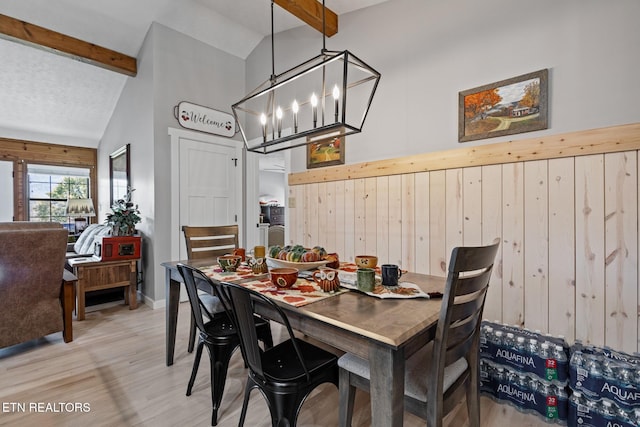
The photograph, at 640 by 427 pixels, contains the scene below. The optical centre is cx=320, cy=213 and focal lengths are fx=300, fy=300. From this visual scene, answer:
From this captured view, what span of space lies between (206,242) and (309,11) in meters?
2.22

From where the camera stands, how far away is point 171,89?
3.61 meters

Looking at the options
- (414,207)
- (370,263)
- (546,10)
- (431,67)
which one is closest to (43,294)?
(370,263)

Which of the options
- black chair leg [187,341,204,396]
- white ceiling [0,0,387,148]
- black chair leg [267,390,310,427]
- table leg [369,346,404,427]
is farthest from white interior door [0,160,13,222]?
table leg [369,346,404,427]

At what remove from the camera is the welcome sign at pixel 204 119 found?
3.68m

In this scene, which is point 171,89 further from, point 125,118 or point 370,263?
point 370,263

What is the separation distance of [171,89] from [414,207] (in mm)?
3149

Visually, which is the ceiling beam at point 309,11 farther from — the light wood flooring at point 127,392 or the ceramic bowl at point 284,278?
the light wood flooring at point 127,392

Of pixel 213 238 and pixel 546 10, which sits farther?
pixel 213 238

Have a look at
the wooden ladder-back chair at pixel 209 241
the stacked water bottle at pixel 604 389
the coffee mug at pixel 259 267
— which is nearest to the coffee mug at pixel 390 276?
the coffee mug at pixel 259 267

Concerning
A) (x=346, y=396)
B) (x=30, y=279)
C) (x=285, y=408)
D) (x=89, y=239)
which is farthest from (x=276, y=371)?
(x=89, y=239)

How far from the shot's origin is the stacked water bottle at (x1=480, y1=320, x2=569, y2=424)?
1.63 meters

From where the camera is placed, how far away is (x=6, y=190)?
5023 mm

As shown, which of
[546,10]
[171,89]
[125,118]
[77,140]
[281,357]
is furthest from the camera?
[77,140]

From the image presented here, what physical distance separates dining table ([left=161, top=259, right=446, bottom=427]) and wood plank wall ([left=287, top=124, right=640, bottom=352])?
1.16 metres
